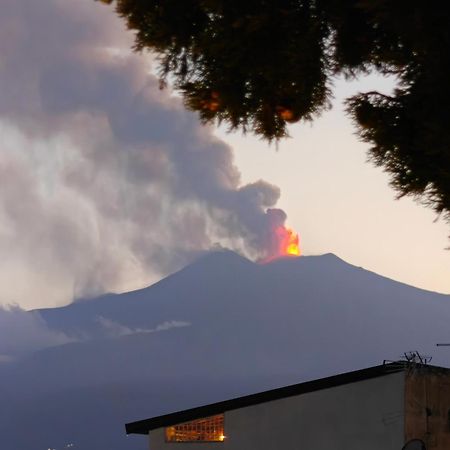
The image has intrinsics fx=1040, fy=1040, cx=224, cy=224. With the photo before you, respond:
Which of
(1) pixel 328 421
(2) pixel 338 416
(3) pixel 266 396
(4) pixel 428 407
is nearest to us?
(4) pixel 428 407

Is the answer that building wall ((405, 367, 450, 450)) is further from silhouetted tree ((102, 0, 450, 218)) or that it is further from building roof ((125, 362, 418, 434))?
silhouetted tree ((102, 0, 450, 218))

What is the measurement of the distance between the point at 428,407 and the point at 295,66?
13797 millimetres

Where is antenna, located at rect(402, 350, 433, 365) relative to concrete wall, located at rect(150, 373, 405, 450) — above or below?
above

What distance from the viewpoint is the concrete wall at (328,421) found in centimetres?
2623

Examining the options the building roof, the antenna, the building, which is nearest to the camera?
the antenna

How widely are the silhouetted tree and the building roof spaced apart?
37.0ft

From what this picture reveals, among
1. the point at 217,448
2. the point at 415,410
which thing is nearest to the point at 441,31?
the point at 415,410

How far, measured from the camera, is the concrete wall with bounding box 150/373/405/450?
86.1 feet

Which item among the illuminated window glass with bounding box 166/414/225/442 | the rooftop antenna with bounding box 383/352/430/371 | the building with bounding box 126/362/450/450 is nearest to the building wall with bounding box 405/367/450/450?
the building with bounding box 126/362/450/450

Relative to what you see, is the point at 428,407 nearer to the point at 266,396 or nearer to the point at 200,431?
the point at 266,396

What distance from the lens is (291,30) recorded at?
15.0 m

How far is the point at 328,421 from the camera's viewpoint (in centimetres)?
2711

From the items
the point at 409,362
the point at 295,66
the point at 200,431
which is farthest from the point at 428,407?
the point at 295,66

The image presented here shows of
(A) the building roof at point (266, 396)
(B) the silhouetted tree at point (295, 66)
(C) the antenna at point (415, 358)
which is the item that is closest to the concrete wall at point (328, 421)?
(A) the building roof at point (266, 396)
